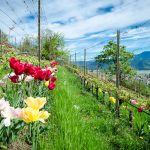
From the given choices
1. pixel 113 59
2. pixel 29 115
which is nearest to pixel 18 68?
pixel 29 115

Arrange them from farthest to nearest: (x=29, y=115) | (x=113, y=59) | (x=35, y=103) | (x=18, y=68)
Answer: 1. (x=113, y=59)
2. (x=18, y=68)
3. (x=35, y=103)
4. (x=29, y=115)

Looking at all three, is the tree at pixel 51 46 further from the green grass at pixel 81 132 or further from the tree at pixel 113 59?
the green grass at pixel 81 132

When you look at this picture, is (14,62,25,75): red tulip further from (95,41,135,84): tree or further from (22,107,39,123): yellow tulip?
(95,41,135,84): tree

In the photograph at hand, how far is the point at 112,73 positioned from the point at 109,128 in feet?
171

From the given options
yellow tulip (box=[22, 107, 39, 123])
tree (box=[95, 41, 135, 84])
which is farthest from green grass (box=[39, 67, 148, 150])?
tree (box=[95, 41, 135, 84])

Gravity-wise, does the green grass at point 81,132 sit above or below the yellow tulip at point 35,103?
below

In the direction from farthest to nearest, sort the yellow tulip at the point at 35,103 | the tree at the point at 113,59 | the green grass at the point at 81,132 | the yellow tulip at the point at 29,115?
the tree at the point at 113,59 < the green grass at the point at 81,132 < the yellow tulip at the point at 35,103 < the yellow tulip at the point at 29,115

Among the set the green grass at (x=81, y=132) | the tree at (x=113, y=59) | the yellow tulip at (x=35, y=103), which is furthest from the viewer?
the tree at (x=113, y=59)

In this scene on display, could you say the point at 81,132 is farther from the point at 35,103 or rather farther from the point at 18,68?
the point at 35,103

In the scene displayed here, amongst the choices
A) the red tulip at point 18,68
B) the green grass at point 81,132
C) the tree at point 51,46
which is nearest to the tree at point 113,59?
the tree at point 51,46

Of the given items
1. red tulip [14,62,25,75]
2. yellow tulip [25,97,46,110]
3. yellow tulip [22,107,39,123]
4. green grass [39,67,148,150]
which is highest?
red tulip [14,62,25,75]

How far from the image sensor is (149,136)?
4828 millimetres

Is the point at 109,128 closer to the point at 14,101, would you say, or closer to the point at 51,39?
the point at 14,101

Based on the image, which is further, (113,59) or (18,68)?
(113,59)
